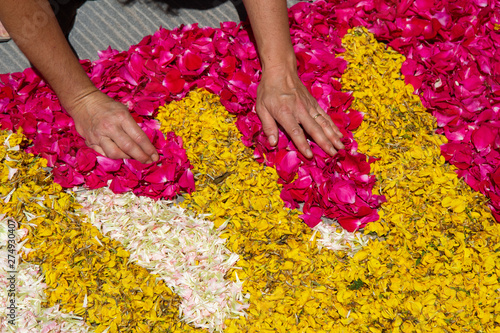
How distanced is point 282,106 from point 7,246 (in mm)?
1197

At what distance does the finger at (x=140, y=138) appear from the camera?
4.87ft

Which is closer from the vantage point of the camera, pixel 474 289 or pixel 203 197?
pixel 474 289

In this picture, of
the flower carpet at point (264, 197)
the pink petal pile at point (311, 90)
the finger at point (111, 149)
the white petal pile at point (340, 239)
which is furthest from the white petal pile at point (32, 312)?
the white petal pile at point (340, 239)

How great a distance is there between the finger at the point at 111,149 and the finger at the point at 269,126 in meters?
0.57

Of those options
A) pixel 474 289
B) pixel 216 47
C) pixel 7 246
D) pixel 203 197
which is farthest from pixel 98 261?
pixel 474 289

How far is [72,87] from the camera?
60.4 inches

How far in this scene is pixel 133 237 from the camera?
1428 millimetres

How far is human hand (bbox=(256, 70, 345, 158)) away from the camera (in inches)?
57.7

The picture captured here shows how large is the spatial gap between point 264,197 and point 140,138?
0.56 meters

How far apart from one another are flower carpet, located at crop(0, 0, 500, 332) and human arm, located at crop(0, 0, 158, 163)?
0.23 feet

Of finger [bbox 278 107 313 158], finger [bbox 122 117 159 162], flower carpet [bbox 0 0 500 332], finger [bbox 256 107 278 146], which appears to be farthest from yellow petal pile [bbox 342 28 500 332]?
finger [bbox 122 117 159 162]

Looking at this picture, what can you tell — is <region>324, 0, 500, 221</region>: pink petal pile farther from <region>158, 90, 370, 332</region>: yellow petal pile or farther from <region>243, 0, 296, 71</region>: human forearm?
<region>158, 90, 370, 332</region>: yellow petal pile

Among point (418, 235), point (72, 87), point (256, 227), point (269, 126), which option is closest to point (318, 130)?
point (269, 126)

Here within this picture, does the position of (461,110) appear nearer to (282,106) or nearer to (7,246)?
(282,106)
